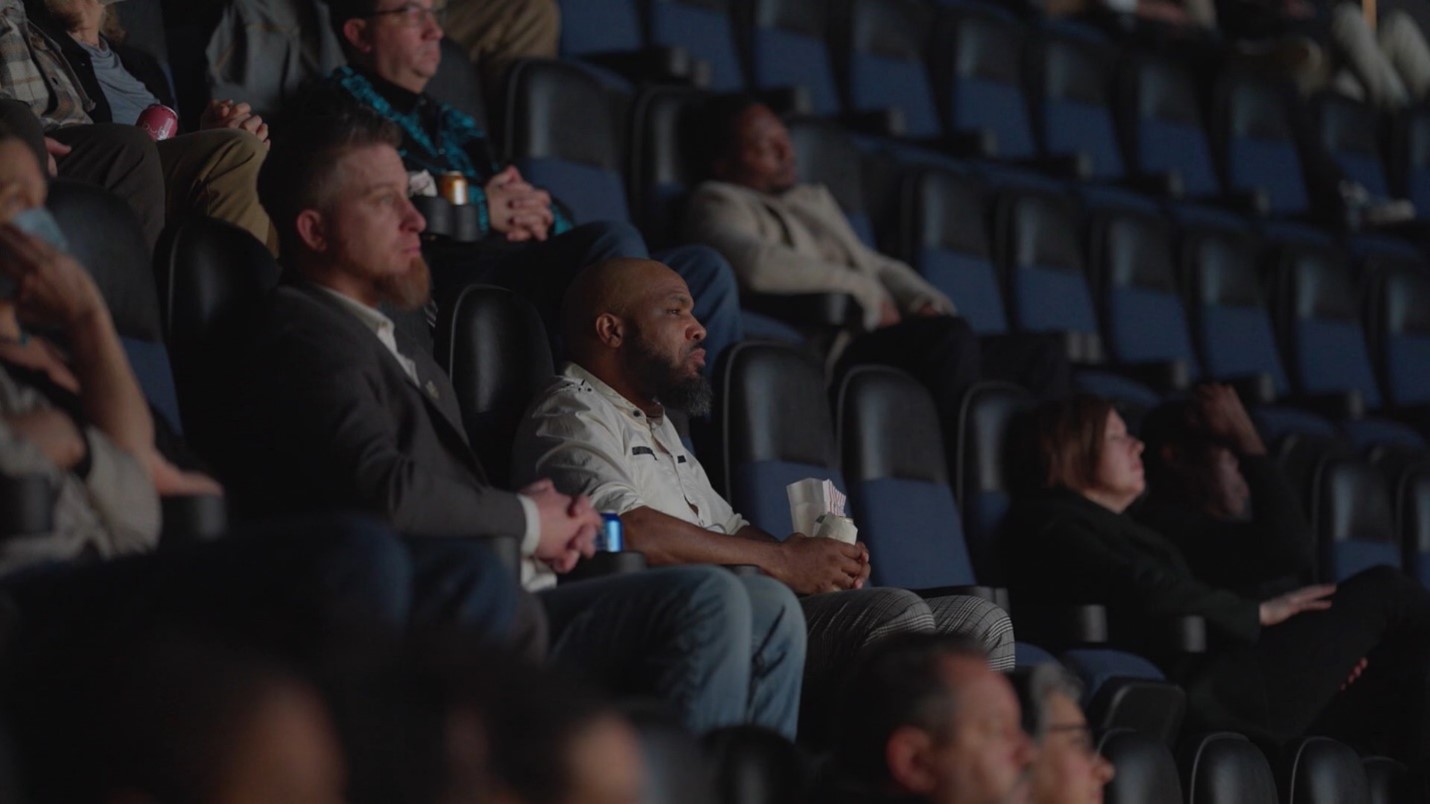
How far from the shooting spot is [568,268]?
95.9 inches

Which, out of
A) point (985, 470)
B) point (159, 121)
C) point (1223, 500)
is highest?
point (159, 121)

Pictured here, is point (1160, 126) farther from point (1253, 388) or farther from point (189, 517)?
point (189, 517)

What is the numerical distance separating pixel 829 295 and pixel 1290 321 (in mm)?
1732

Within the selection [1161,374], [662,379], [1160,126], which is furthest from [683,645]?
[1160,126]

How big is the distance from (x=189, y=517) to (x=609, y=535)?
485 mm

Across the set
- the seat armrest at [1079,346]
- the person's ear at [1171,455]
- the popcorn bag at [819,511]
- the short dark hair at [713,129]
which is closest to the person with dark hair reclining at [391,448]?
the popcorn bag at [819,511]

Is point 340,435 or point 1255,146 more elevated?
point 340,435

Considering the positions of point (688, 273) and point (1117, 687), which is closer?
point (1117, 687)

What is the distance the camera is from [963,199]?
371 centimetres

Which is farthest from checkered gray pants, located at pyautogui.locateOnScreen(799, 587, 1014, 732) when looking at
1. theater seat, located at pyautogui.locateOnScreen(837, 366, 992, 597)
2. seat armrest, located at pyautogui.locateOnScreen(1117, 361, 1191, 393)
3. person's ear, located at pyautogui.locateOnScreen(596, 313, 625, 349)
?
seat armrest, located at pyautogui.locateOnScreen(1117, 361, 1191, 393)

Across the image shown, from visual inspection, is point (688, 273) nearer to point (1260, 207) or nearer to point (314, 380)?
point (314, 380)

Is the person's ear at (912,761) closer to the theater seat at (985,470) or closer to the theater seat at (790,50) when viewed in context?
the theater seat at (985,470)

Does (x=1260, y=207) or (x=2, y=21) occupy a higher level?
(x=2, y=21)

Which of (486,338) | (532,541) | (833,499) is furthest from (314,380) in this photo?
(833,499)
